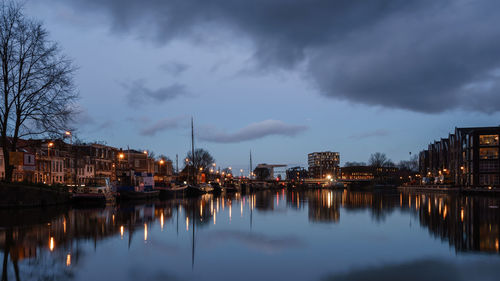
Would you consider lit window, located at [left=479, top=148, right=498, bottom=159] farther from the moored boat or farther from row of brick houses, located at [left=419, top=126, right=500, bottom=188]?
the moored boat

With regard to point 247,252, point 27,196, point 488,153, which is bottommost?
point 247,252

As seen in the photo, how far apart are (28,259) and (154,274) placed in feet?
15.1

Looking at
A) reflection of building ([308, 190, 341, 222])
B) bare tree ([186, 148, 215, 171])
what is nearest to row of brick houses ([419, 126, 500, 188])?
reflection of building ([308, 190, 341, 222])

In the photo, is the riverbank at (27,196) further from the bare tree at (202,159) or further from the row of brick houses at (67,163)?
the bare tree at (202,159)

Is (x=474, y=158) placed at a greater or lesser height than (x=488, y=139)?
lesser

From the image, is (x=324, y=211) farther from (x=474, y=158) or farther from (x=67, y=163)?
(x=474, y=158)

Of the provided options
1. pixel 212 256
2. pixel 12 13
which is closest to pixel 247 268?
pixel 212 256

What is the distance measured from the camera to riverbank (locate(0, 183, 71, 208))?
1395 inches

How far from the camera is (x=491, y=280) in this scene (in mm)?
10711

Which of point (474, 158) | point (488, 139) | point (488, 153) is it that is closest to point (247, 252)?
point (474, 158)

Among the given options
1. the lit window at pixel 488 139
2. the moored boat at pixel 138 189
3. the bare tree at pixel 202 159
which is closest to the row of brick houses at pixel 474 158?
the lit window at pixel 488 139

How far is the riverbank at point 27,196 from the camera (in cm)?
3544

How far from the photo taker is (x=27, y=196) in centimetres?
3750

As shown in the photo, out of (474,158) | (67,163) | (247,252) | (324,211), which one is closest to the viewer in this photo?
(247,252)
